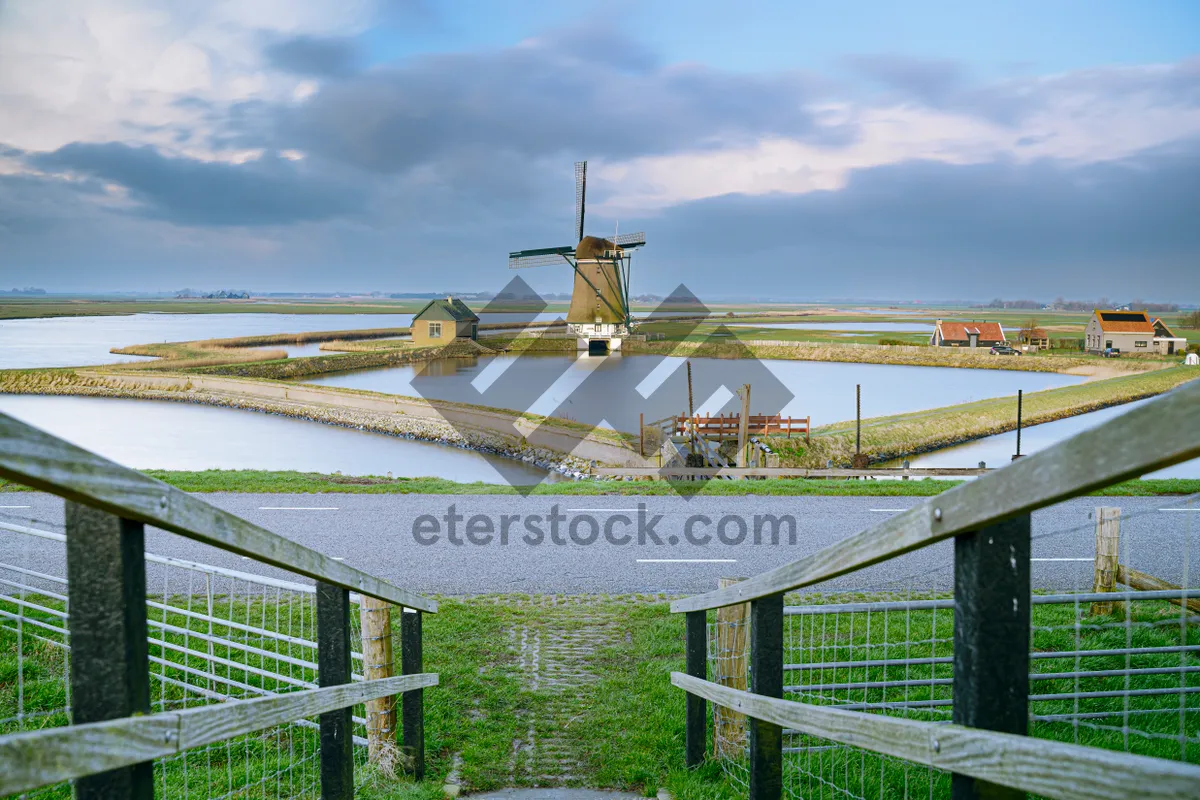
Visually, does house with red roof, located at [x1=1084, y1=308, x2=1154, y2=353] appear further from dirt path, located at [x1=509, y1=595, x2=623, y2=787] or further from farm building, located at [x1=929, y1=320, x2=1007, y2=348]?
dirt path, located at [x1=509, y1=595, x2=623, y2=787]

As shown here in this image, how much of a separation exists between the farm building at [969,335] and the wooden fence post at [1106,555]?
72240 millimetres

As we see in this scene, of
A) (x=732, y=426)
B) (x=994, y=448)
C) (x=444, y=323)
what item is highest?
(x=444, y=323)

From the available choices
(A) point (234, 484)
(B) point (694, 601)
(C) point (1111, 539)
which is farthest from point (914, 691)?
(A) point (234, 484)

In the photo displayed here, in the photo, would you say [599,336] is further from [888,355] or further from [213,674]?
[213,674]

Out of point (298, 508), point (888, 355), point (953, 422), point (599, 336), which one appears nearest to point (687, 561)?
point (298, 508)

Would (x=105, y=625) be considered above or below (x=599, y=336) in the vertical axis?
below

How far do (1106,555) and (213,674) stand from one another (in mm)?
6888

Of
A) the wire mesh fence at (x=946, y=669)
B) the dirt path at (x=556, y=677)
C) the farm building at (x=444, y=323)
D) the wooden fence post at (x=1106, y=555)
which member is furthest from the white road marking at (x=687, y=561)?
the farm building at (x=444, y=323)

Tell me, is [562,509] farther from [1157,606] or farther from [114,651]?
[114,651]

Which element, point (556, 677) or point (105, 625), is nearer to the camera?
point (105, 625)

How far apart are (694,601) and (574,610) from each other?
4.03 meters

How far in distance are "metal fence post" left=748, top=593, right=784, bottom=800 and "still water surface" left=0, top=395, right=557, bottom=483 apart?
2126 centimetres

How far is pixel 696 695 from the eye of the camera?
14.8ft

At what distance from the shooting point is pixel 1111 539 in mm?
7129
